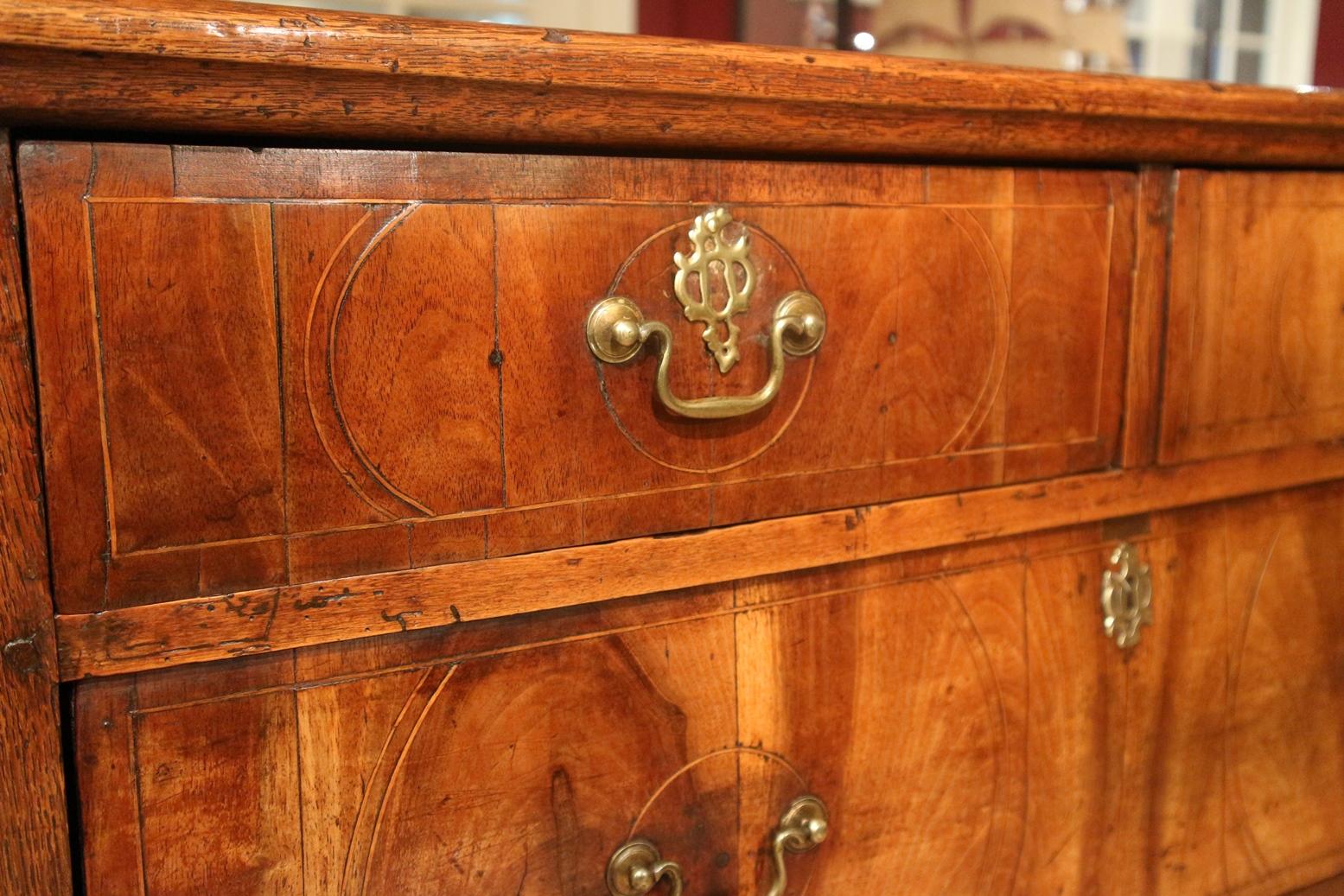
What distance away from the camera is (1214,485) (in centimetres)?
76

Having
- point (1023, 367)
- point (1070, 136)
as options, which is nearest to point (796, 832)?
point (1023, 367)

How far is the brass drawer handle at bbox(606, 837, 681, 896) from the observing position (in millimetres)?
597

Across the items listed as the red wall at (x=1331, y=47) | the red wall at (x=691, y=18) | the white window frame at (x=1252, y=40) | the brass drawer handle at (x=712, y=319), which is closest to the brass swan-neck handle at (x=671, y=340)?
the brass drawer handle at (x=712, y=319)

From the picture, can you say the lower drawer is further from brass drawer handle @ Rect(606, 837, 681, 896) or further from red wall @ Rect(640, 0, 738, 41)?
red wall @ Rect(640, 0, 738, 41)

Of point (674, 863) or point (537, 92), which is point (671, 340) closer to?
point (537, 92)

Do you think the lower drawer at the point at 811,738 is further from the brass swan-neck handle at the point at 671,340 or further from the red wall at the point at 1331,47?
the red wall at the point at 1331,47

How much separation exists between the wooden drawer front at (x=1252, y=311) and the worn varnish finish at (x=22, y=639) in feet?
2.19

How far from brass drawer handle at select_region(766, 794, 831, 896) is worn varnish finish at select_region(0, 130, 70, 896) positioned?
0.37m

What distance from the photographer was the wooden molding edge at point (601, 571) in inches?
18.9

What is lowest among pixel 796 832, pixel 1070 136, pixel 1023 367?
pixel 796 832

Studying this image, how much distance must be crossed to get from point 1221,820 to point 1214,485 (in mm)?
263

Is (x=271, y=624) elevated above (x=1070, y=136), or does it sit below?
below

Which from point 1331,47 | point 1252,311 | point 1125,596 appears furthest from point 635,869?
point 1331,47

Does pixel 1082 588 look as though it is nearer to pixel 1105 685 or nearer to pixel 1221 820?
pixel 1105 685
